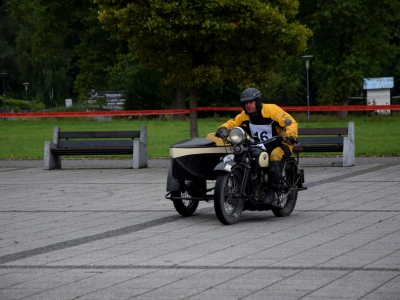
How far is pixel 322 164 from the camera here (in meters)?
18.5

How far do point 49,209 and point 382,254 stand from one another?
542 centimetres

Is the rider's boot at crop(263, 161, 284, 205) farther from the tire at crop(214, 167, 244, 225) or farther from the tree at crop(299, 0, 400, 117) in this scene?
the tree at crop(299, 0, 400, 117)

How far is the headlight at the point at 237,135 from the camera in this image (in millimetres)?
9789

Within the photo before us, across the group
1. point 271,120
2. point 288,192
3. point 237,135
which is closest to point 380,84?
point 288,192

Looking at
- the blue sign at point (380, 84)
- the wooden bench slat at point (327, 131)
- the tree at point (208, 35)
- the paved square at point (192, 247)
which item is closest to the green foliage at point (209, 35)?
the tree at point (208, 35)

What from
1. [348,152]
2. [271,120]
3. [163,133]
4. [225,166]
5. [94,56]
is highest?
[94,56]

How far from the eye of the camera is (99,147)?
61.6 ft

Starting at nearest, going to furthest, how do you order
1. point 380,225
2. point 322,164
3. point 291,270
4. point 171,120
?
1. point 291,270
2. point 380,225
3. point 322,164
4. point 171,120

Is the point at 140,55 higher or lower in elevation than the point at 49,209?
higher

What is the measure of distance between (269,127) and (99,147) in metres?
9.00

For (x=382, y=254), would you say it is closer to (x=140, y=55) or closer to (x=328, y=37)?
(x=140, y=55)

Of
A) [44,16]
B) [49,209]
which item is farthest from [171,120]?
[49,209]

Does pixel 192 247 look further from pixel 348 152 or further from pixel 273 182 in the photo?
pixel 348 152

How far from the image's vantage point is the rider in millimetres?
10078
